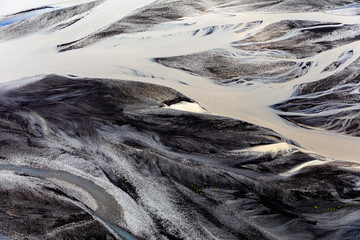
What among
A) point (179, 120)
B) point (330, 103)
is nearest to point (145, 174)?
point (179, 120)

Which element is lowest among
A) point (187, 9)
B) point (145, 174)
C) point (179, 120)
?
point (145, 174)

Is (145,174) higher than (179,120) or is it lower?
lower

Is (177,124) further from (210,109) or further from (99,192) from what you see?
(99,192)

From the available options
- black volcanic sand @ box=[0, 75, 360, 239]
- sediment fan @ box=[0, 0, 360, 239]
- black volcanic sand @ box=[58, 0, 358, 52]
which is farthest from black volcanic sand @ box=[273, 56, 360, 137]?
black volcanic sand @ box=[58, 0, 358, 52]

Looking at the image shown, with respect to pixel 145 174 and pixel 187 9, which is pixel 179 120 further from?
pixel 187 9

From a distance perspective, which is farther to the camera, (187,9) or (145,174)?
(187,9)

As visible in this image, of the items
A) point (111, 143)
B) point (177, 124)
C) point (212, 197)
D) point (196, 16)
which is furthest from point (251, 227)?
point (196, 16)

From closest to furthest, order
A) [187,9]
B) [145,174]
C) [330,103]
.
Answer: [145,174], [330,103], [187,9]
